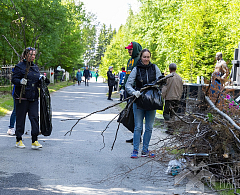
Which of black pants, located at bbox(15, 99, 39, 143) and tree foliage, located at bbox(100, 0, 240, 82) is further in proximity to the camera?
tree foliage, located at bbox(100, 0, 240, 82)

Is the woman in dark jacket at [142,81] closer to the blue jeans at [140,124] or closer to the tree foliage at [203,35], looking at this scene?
the blue jeans at [140,124]

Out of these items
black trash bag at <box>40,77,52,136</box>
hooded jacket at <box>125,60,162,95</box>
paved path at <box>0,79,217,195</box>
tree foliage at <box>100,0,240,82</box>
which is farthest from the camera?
tree foliage at <box>100,0,240,82</box>

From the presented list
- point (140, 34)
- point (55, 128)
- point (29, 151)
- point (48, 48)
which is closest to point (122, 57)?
point (140, 34)

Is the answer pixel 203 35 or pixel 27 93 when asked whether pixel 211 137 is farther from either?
pixel 203 35

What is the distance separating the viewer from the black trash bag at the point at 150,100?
20.0 feet

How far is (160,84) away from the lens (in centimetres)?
624

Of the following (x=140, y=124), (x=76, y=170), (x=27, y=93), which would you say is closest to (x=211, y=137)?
(x=140, y=124)

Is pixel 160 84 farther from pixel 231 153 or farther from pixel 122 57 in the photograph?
pixel 122 57

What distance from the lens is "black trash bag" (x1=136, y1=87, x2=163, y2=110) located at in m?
6.09

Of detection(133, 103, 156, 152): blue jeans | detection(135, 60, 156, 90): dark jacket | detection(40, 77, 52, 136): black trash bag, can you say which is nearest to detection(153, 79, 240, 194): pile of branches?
detection(133, 103, 156, 152): blue jeans

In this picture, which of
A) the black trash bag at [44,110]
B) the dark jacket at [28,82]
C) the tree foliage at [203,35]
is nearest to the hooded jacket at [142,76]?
the black trash bag at [44,110]

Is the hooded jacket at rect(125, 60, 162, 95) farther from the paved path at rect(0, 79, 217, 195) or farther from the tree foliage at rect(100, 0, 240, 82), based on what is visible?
the tree foliage at rect(100, 0, 240, 82)

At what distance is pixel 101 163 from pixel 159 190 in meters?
1.58

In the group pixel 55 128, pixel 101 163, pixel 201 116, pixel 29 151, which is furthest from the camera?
pixel 55 128
